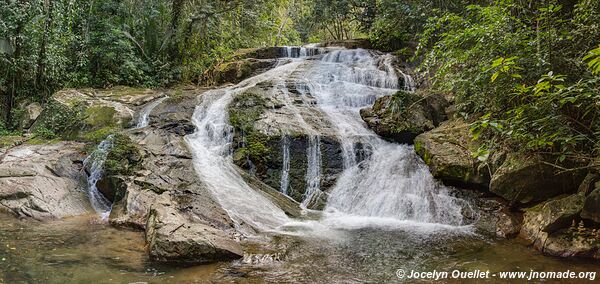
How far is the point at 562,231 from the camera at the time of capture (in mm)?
5430

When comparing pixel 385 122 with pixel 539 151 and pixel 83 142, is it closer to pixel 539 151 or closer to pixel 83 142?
pixel 539 151

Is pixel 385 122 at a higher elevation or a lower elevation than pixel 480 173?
higher

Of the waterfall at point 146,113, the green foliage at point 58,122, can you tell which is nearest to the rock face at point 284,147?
the waterfall at point 146,113

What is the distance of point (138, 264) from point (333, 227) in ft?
10.7

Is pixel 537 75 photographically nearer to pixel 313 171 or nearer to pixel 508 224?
pixel 508 224

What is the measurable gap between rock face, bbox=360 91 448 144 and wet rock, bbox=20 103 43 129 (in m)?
9.46

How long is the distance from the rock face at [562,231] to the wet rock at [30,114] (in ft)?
40.7

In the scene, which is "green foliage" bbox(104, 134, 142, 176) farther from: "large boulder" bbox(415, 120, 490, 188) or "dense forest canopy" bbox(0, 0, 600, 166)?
"large boulder" bbox(415, 120, 490, 188)

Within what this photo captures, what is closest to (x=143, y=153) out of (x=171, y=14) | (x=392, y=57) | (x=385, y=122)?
(x=385, y=122)

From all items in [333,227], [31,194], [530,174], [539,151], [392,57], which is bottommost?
[333,227]

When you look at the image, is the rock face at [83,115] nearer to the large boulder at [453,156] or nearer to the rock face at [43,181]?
the rock face at [43,181]

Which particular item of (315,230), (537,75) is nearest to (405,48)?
(537,75)

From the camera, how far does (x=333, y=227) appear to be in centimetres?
670

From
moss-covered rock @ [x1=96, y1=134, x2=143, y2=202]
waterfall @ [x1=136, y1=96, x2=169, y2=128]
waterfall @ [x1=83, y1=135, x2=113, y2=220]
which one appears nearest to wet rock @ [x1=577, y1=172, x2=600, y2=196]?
moss-covered rock @ [x1=96, y1=134, x2=143, y2=202]
